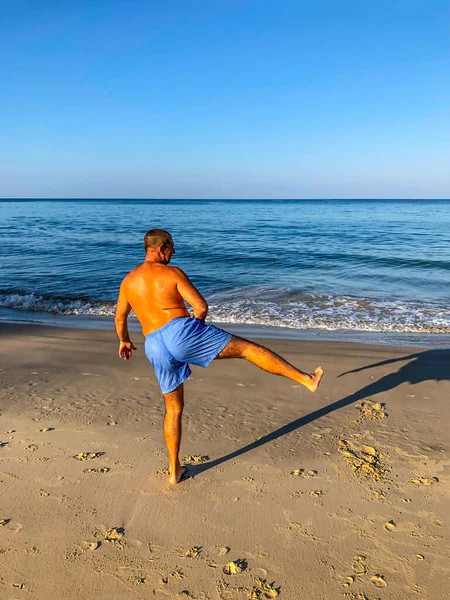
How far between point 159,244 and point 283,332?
206 inches

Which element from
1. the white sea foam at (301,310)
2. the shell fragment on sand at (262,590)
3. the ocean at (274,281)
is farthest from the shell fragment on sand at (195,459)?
the white sea foam at (301,310)

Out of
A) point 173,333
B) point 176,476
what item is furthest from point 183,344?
point 176,476

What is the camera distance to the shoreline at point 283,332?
7.34 metres

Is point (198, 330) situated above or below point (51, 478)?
above

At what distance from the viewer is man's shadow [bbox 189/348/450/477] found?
3.72 meters

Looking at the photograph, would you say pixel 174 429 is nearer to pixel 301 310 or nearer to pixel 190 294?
pixel 190 294

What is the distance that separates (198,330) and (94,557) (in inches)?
57.7

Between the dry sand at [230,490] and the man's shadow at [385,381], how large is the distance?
2cm

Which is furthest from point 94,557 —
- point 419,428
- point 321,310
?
point 321,310

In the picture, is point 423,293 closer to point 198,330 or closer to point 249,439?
point 249,439

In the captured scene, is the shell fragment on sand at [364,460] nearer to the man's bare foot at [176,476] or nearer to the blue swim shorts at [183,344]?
the man's bare foot at [176,476]

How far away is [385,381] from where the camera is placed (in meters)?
5.32

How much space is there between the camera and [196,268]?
52.7ft

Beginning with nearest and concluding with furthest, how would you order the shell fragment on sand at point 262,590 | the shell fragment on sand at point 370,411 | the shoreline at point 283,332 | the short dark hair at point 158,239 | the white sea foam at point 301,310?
1. the shell fragment on sand at point 262,590
2. the short dark hair at point 158,239
3. the shell fragment on sand at point 370,411
4. the shoreline at point 283,332
5. the white sea foam at point 301,310
